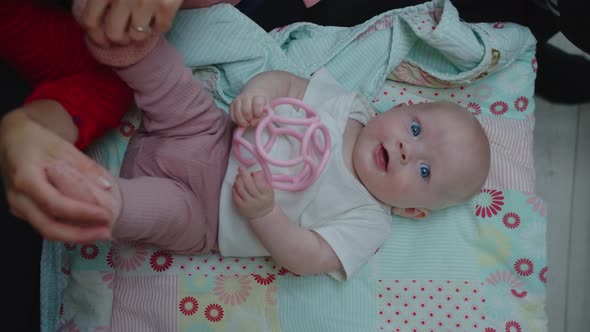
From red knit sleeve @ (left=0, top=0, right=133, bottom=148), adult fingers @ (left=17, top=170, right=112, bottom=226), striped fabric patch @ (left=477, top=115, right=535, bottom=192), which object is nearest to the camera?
adult fingers @ (left=17, top=170, right=112, bottom=226)

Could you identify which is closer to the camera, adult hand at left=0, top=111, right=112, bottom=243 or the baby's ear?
adult hand at left=0, top=111, right=112, bottom=243

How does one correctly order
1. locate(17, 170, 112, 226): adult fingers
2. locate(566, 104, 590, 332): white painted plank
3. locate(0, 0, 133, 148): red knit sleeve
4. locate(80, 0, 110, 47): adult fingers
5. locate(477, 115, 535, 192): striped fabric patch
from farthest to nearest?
locate(566, 104, 590, 332): white painted plank → locate(477, 115, 535, 192): striped fabric patch → locate(0, 0, 133, 148): red knit sleeve → locate(80, 0, 110, 47): adult fingers → locate(17, 170, 112, 226): adult fingers

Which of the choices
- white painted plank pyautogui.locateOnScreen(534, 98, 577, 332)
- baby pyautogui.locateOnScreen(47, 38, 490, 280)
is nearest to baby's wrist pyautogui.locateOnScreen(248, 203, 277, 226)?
baby pyautogui.locateOnScreen(47, 38, 490, 280)

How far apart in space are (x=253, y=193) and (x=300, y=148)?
127 millimetres

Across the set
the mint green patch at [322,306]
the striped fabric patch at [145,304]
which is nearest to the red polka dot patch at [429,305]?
the mint green patch at [322,306]

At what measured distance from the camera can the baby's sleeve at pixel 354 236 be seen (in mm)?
1018

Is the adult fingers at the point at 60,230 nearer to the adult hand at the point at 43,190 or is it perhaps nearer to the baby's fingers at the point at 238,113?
the adult hand at the point at 43,190

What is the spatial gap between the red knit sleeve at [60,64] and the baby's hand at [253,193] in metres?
0.26

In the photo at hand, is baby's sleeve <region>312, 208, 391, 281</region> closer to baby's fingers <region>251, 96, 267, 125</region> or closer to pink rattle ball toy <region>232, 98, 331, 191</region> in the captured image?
pink rattle ball toy <region>232, 98, 331, 191</region>

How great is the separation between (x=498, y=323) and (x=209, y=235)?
1.91 ft

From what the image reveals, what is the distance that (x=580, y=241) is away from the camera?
149 cm

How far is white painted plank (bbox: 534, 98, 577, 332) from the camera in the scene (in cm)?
147

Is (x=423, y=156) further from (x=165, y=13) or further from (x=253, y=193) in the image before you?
(x=165, y=13)

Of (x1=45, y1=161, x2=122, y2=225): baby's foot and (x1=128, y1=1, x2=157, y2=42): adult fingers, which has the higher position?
(x1=128, y1=1, x2=157, y2=42): adult fingers
